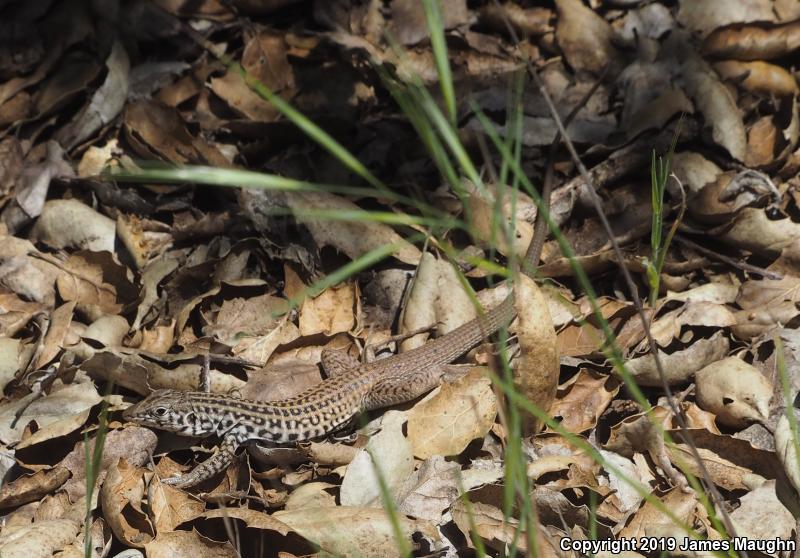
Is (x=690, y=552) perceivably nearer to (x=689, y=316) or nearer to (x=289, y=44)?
(x=689, y=316)

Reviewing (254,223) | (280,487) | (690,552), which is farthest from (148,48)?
(690,552)

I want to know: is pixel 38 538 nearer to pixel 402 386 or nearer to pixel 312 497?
pixel 312 497

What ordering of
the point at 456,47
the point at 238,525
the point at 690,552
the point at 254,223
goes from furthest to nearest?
1. the point at 456,47
2. the point at 254,223
3. the point at 238,525
4. the point at 690,552

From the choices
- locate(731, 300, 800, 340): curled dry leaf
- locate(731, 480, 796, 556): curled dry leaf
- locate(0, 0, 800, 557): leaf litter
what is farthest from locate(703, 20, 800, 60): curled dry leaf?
locate(731, 480, 796, 556): curled dry leaf

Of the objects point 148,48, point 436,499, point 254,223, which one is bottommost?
point 436,499

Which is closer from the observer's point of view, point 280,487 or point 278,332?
point 280,487

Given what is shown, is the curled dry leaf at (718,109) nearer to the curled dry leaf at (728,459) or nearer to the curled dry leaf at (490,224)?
the curled dry leaf at (490,224)

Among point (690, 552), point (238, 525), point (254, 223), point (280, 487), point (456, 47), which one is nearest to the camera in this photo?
point (690, 552)

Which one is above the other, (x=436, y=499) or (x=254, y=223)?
(x=254, y=223)

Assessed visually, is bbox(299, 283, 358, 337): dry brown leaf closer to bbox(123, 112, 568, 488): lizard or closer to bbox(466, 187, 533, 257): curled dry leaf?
bbox(123, 112, 568, 488): lizard
